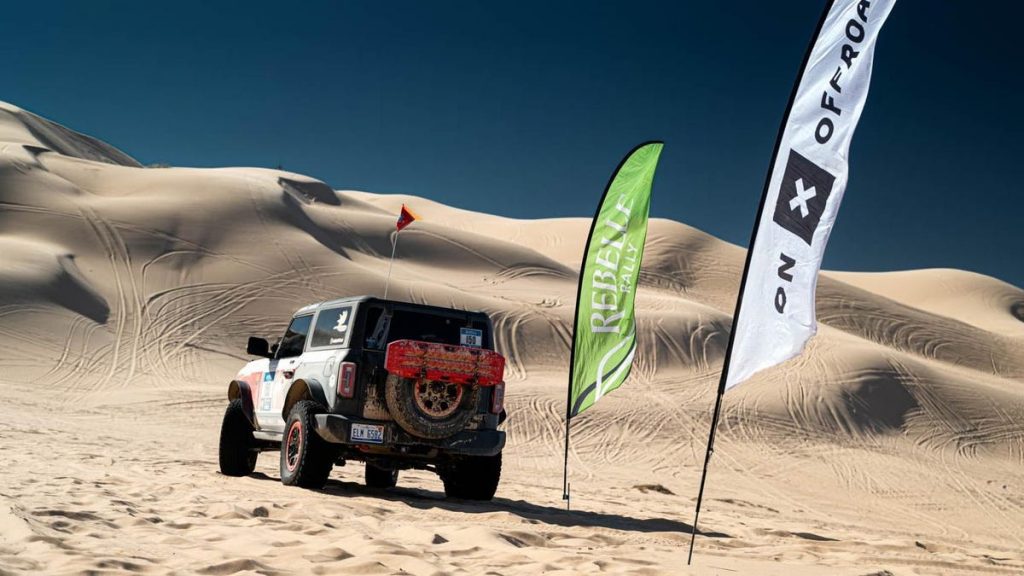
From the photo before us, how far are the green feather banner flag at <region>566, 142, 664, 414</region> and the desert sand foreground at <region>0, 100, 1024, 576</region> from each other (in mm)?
1593

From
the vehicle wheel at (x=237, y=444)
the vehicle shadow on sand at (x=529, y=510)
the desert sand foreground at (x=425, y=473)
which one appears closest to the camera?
the desert sand foreground at (x=425, y=473)

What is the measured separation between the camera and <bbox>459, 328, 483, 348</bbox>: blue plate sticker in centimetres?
984

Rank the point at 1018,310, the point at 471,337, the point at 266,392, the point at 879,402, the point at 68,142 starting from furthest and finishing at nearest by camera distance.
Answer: the point at 1018,310 < the point at 68,142 < the point at 879,402 < the point at 266,392 < the point at 471,337

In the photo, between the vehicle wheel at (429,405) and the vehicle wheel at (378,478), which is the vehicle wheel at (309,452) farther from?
the vehicle wheel at (378,478)

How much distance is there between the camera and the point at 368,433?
29.8 ft

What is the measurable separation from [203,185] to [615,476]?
1302 inches

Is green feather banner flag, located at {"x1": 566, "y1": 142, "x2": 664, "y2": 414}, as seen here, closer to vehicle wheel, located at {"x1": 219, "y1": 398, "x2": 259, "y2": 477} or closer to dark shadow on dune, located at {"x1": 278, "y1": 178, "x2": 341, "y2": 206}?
vehicle wheel, located at {"x1": 219, "y1": 398, "x2": 259, "y2": 477}

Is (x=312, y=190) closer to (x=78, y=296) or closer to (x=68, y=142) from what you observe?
(x=68, y=142)

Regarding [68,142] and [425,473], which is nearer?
[425,473]

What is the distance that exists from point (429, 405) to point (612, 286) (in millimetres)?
3470

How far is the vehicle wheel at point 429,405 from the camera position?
910cm

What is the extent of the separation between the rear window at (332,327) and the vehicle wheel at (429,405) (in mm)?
781

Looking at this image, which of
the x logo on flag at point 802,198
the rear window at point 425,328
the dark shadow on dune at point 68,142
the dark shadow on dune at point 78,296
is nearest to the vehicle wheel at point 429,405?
the rear window at point 425,328

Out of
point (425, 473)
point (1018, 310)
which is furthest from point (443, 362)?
point (1018, 310)
